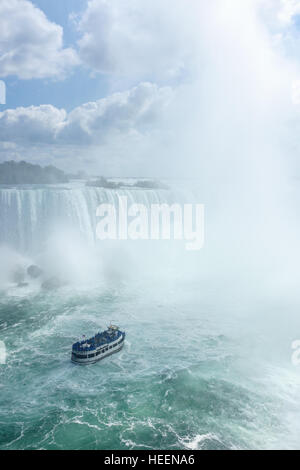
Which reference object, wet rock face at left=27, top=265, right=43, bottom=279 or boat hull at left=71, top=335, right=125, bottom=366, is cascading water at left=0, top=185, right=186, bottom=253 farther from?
boat hull at left=71, top=335, right=125, bottom=366

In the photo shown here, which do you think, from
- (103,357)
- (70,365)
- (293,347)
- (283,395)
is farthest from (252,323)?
(70,365)

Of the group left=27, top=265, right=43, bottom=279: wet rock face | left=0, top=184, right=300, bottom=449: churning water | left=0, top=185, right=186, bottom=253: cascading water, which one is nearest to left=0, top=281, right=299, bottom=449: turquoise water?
left=0, top=184, right=300, bottom=449: churning water

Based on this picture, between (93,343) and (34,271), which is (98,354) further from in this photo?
(34,271)

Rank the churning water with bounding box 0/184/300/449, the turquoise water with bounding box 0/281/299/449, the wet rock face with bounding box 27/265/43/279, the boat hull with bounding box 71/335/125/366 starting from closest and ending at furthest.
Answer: the turquoise water with bounding box 0/281/299/449, the churning water with bounding box 0/184/300/449, the boat hull with bounding box 71/335/125/366, the wet rock face with bounding box 27/265/43/279

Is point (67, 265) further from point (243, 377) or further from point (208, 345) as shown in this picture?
point (243, 377)

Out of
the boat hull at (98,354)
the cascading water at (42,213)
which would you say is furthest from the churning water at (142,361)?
the boat hull at (98,354)

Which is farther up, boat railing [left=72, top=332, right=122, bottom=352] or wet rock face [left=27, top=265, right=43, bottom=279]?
wet rock face [left=27, top=265, right=43, bottom=279]

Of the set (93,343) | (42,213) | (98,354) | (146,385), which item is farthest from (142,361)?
(42,213)

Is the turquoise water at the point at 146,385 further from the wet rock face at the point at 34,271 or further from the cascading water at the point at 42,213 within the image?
the cascading water at the point at 42,213
